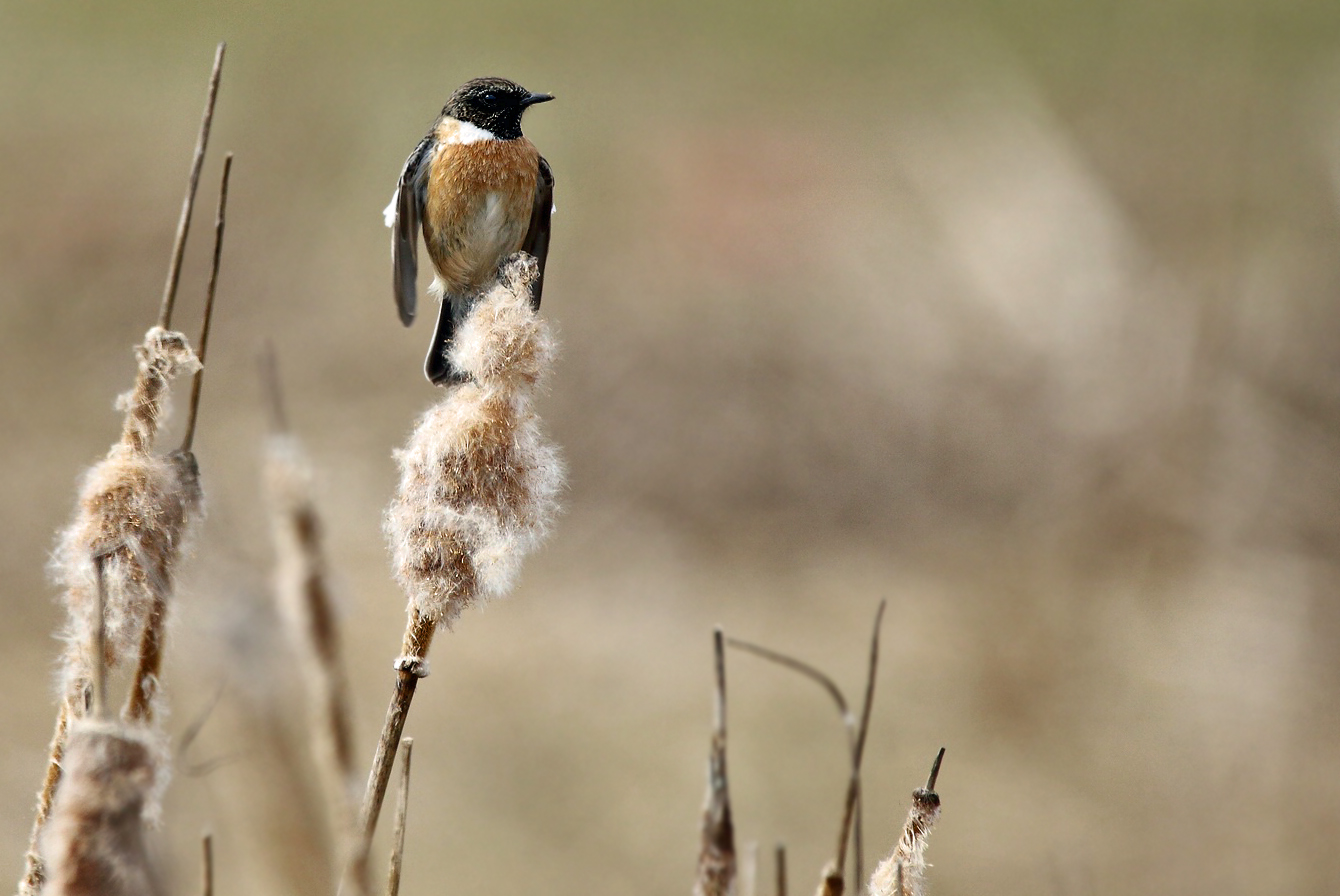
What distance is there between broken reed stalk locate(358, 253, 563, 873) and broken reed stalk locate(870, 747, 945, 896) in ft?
1.54

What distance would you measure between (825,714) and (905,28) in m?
6.59

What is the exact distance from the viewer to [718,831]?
3.51ft

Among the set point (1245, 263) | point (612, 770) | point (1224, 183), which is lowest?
point (612, 770)

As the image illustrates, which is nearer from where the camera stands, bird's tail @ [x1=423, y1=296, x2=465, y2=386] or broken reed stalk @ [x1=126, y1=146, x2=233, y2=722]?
broken reed stalk @ [x1=126, y1=146, x2=233, y2=722]

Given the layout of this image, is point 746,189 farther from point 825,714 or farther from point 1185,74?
point 825,714

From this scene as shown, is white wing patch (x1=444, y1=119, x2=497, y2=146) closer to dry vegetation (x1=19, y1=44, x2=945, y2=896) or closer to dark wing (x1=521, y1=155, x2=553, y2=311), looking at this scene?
dark wing (x1=521, y1=155, x2=553, y2=311)

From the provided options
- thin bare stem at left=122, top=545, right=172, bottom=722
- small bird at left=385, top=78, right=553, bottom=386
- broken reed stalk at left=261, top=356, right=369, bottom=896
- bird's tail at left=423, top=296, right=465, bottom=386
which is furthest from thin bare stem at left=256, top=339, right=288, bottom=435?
small bird at left=385, top=78, right=553, bottom=386

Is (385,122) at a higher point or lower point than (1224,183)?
higher

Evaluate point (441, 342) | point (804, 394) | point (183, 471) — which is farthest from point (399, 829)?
point (804, 394)

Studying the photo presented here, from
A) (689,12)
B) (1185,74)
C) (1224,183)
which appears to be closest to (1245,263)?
(1224,183)

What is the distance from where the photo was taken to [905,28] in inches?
433

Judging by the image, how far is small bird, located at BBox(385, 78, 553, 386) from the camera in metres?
2.18

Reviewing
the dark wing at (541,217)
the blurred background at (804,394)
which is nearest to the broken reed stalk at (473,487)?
the dark wing at (541,217)

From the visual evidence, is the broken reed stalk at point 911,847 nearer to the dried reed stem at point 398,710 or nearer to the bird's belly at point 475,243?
the dried reed stem at point 398,710
